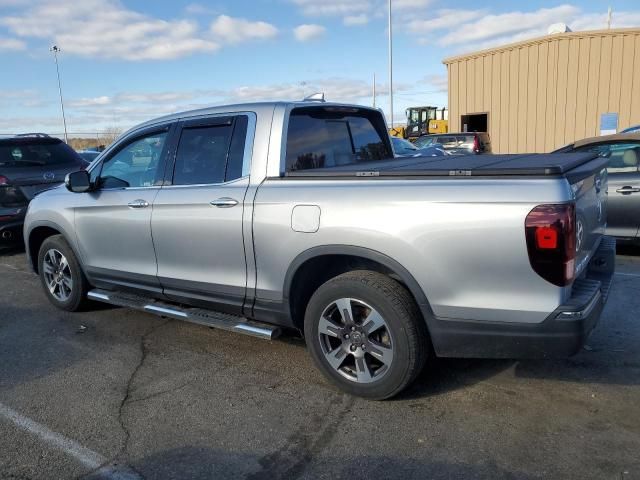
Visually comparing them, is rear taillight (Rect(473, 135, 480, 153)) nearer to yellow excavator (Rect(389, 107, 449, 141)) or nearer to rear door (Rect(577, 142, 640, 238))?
rear door (Rect(577, 142, 640, 238))

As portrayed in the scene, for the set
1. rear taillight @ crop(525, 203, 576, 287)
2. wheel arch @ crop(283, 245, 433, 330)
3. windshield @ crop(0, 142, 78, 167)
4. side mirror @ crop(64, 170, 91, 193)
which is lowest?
wheel arch @ crop(283, 245, 433, 330)

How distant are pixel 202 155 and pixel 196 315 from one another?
121 cm

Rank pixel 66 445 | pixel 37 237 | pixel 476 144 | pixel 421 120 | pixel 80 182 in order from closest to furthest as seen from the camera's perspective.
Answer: pixel 66 445 < pixel 80 182 < pixel 37 237 < pixel 476 144 < pixel 421 120

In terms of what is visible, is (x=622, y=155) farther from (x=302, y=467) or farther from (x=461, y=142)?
(x=461, y=142)

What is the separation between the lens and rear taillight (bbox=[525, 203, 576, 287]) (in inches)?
108

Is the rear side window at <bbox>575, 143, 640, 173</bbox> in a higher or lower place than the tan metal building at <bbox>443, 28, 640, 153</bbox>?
lower

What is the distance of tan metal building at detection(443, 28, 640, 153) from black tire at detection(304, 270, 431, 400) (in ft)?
70.7

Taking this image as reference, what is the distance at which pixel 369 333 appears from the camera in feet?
11.2

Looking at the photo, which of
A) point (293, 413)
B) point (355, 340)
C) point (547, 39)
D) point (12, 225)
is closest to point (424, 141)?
point (547, 39)

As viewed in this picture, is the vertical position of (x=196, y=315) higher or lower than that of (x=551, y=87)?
lower

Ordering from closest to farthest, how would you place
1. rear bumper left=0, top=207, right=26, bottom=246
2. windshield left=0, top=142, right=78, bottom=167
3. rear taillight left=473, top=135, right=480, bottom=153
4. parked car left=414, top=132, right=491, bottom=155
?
rear bumper left=0, top=207, right=26, bottom=246
windshield left=0, top=142, right=78, bottom=167
parked car left=414, top=132, right=491, bottom=155
rear taillight left=473, top=135, right=480, bottom=153

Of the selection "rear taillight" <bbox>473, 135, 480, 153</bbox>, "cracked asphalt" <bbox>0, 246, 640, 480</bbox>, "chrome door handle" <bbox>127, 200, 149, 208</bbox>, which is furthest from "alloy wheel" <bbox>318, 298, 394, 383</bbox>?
"rear taillight" <bbox>473, 135, 480, 153</bbox>

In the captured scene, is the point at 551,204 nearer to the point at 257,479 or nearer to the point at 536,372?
the point at 536,372

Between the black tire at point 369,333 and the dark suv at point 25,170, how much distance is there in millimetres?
6170
